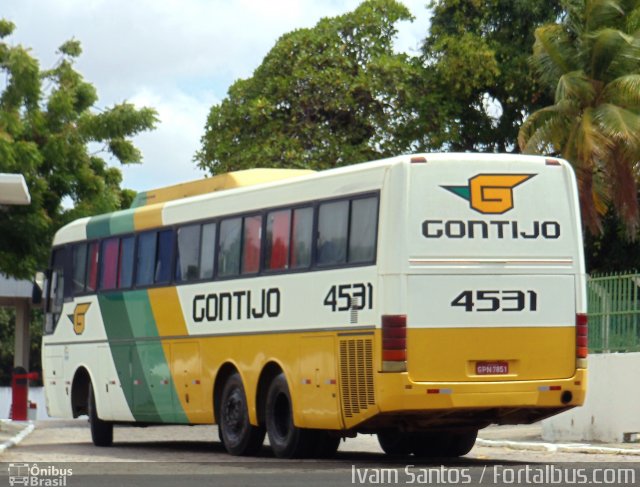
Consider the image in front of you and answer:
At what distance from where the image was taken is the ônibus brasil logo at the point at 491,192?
55.0 ft

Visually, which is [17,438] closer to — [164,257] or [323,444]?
[164,257]

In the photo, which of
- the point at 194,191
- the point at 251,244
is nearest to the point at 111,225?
the point at 194,191

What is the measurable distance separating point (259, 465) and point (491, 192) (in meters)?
3.95

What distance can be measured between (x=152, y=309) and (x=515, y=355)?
264 inches

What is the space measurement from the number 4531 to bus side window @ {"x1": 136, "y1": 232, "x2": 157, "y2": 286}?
21.3 feet

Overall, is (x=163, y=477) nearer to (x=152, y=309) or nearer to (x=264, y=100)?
(x=152, y=309)

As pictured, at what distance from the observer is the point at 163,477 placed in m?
15.0

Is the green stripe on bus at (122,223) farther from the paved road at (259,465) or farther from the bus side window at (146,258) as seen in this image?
the paved road at (259,465)

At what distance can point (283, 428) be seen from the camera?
1867 cm

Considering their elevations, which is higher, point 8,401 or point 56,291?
point 56,291

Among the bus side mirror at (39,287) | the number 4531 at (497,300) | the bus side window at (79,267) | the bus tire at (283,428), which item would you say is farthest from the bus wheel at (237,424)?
the bus side mirror at (39,287)

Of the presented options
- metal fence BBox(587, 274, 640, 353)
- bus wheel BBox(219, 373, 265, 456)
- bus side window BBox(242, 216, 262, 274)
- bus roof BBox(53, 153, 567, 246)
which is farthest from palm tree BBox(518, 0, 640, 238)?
bus wheel BBox(219, 373, 265, 456)

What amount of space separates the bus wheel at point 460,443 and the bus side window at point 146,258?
5110mm

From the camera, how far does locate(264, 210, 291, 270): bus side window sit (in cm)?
1855
